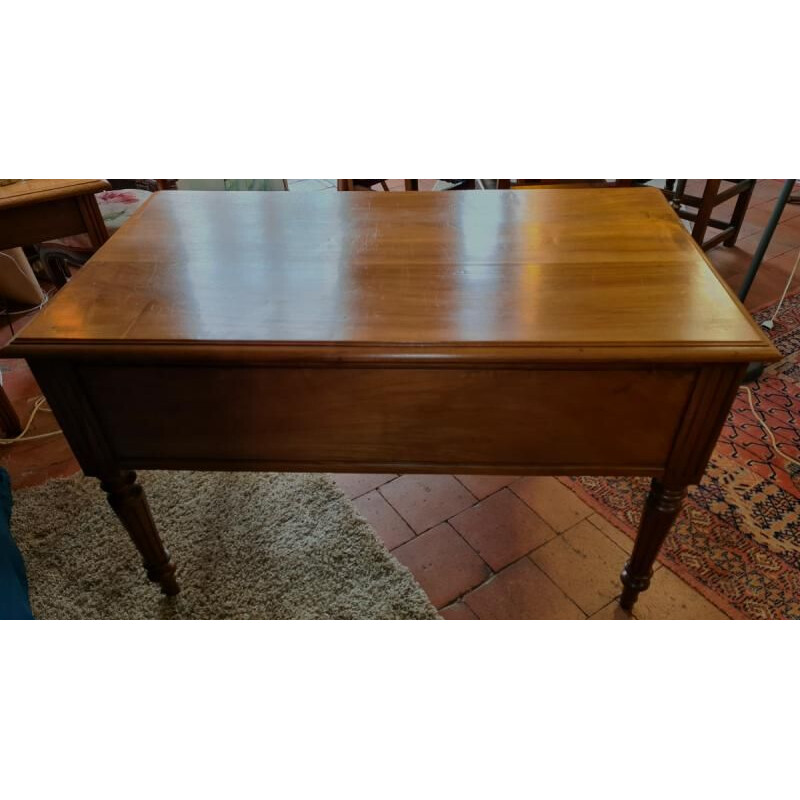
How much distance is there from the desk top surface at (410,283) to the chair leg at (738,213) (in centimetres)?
178

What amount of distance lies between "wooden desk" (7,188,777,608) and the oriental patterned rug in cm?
39

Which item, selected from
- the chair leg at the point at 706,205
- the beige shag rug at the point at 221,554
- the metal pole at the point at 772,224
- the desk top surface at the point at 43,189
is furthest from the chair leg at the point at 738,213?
the desk top surface at the point at 43,189

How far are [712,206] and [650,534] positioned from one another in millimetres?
1661

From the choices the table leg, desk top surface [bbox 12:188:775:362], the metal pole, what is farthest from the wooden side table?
the metal pole

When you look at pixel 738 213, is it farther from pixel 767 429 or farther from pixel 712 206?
pixel 767 429

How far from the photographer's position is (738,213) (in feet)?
9.18

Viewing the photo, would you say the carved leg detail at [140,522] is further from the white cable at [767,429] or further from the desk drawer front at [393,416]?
the white cable at [767,429]

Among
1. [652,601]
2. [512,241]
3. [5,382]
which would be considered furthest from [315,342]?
[5,382]

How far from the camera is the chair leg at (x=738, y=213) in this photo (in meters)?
2.74

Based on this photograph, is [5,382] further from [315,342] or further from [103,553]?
[315,342]

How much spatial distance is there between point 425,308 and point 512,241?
0.32 metres

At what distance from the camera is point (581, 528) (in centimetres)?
160

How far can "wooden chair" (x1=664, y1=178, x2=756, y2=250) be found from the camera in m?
2.27

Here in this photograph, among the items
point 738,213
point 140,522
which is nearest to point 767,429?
point 738,213
